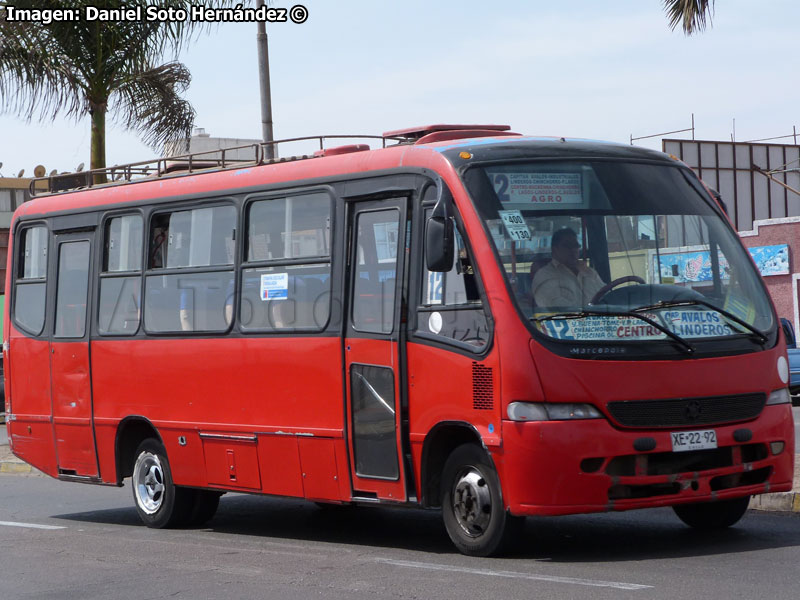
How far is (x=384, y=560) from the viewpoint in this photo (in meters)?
9.12

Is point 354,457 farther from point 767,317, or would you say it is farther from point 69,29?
point 69,29

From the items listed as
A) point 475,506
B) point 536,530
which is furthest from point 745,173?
point 475,506

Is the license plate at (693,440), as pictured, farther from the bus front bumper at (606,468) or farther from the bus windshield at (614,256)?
the bus windshield at (614,256)

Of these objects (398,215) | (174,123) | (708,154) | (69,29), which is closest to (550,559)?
(398,215)

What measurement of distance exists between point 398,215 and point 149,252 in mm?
3368

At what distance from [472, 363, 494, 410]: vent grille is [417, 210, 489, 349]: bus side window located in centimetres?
16

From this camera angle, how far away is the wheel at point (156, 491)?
1205 centimetres

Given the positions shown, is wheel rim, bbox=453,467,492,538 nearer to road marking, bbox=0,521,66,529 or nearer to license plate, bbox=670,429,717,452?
license plate, bbox=670,429,717,452

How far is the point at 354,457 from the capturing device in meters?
9.83

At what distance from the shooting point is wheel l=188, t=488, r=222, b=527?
1216 centimetres

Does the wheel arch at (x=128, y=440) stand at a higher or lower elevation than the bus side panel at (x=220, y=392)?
lower

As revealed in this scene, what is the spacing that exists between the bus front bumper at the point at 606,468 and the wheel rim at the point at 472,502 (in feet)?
1.04

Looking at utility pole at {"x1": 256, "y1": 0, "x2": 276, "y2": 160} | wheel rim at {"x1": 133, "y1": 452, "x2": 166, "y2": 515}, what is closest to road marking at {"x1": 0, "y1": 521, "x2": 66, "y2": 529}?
wheel rim at {"x1": 133, "y1": 452, "x2": 166, "y2": 515}

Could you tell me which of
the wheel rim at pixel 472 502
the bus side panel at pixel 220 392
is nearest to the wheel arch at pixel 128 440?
the bus side panel at pixel 220 392
